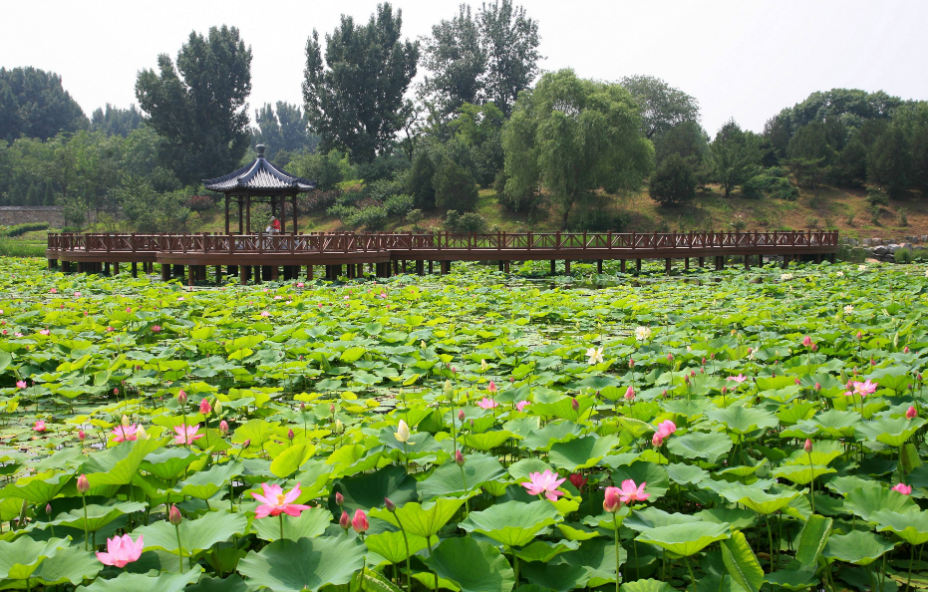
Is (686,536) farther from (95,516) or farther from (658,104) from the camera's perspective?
(658,104)

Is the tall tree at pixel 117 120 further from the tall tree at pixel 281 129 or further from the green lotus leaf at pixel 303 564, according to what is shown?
the green lotus leaf at pixel 303 564

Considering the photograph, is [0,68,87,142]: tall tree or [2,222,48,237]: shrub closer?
[2,222,48,237]: shrub

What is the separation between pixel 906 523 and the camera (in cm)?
207

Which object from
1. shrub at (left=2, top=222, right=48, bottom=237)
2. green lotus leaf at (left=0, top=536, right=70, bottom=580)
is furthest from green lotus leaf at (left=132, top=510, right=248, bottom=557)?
shrub at (left=2, top=222, right=48, bottom=237)

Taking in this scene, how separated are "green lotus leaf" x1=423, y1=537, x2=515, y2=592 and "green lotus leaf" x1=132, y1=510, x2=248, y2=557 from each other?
599 millimetres

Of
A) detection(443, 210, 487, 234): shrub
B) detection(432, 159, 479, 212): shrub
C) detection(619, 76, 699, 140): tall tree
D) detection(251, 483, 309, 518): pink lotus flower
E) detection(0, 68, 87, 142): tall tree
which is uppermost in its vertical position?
detection(0, 68, 87, 142): tall tree

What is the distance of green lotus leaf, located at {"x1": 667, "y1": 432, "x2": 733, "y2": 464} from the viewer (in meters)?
2.65

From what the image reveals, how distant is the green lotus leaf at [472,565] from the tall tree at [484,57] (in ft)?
153

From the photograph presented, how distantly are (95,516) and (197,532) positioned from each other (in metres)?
0.42

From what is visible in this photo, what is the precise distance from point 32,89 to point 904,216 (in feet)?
269

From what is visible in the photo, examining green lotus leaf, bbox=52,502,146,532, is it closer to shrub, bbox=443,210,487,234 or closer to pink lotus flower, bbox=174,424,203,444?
pink lotus flower, bbox=174,424,203,444

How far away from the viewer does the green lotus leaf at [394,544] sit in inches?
74.9

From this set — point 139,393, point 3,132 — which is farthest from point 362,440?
point 3,132

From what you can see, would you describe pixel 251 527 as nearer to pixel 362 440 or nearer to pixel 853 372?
pixel 362 440
